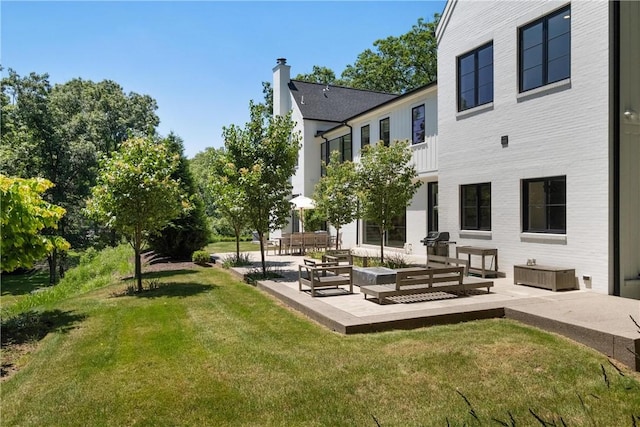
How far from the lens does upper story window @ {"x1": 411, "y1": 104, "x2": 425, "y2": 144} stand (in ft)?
55.3

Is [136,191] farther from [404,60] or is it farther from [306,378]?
[404,60]

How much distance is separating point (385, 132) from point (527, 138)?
28.6 feet

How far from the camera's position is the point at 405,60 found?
37.7m

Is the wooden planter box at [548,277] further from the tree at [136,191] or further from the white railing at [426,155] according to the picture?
the tree at [136,191]

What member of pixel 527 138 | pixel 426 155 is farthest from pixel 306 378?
pixel 426 155

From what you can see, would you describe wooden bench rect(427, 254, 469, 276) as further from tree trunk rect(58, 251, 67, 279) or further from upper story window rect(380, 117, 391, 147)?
tree trunk rect(58, 251, 67, 279)

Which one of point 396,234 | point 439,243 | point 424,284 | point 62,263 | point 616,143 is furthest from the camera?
point 62,263

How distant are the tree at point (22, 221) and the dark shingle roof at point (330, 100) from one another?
63.7 ft

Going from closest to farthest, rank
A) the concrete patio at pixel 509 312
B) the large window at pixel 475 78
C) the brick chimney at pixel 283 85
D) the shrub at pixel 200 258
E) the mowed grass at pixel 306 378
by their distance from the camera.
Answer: the mowed grass at pixel 306 378, the concrete patio at pixel 509 312, the large window at pixel 475 78, the shrub at pixel 200 258, the brick chimney at pixel 283 85

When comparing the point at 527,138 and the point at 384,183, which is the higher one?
the point at 527,138

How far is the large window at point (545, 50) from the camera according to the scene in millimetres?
Result: 10188

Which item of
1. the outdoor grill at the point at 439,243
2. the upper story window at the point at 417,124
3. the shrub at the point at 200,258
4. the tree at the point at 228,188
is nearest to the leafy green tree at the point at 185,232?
the shrub at the point at 200,258

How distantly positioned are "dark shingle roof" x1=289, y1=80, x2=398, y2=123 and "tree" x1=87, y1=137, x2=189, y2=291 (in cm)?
1502

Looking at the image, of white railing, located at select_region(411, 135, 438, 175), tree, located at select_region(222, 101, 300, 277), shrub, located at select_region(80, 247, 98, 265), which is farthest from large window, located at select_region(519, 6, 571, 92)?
shrub, located at select_region(80, 247, 98, 265)
